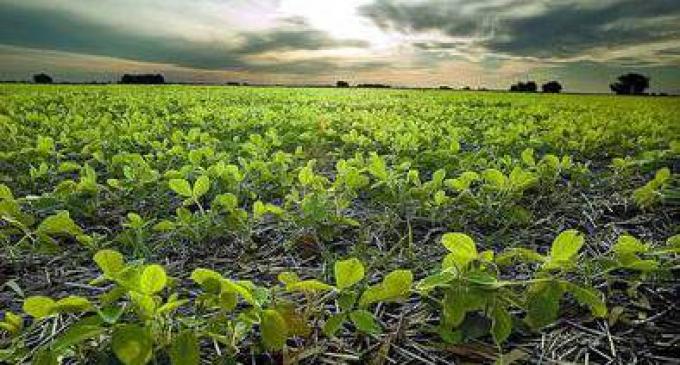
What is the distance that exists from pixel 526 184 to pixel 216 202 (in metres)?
1.33

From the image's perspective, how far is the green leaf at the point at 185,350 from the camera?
4.21ft

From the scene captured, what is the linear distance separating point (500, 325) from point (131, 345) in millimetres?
807

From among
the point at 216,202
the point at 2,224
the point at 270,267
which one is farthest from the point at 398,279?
the point at 2,224

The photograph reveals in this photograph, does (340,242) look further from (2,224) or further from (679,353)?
(2,224)

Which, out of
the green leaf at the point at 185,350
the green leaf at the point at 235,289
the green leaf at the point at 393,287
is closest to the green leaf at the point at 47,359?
the green leaf at the point at 185,350

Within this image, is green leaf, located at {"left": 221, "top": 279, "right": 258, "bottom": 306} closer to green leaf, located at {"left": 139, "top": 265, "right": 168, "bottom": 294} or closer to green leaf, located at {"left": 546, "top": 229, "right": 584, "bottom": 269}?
green leaf, located at {"left": 139, "top": 265, "right": 168, "bottom": 294}

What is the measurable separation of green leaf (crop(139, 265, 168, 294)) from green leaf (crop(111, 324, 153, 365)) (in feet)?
0.28

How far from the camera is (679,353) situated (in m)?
1.54

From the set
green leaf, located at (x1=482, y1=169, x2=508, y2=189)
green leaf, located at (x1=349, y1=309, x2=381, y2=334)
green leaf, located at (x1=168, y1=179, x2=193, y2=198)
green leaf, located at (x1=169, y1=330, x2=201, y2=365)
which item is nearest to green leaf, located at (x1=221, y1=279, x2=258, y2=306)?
green leaf, located at (x1=169, y1=330, x2=201, y2=365)

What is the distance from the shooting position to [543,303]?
1.48m

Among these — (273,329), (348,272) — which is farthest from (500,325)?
(273,329)

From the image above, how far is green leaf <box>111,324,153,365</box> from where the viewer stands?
122cm

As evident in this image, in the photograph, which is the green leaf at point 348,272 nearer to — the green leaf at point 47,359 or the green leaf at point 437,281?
the green leaf at point 437,281

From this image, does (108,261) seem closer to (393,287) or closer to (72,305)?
(72,305)
